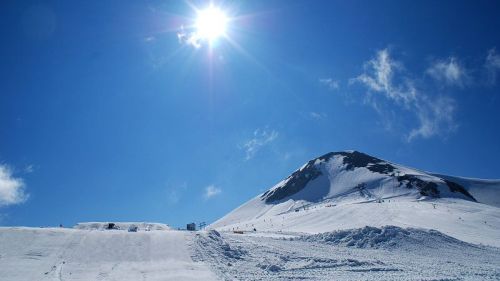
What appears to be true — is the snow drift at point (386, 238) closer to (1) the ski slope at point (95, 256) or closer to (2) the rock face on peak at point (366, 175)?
(1) the ski slope at point (95, 256)

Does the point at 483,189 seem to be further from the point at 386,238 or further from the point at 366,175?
the point at 386,238

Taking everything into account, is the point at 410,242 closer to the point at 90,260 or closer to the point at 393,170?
the point at 90,260

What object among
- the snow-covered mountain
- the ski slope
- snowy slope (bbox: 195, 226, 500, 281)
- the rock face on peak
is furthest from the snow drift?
the rock face on peak

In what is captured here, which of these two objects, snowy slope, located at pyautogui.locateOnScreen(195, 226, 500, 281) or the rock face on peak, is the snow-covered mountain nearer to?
the rock face on peak

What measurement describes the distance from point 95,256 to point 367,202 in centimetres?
7791

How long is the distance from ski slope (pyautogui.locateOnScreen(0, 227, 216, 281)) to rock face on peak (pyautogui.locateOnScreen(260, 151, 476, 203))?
83.0 m

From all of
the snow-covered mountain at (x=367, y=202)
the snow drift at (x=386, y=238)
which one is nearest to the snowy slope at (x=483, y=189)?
the snow-covered mountain at (x=367, y=202)

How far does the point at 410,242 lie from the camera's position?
3584cm

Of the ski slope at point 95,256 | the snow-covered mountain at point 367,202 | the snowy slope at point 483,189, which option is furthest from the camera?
the snowy slope at point 483,189

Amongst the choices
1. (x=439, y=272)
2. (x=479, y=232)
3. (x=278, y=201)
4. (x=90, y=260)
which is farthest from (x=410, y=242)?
(x=278, y=201)

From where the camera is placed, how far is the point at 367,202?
98438 millimetres

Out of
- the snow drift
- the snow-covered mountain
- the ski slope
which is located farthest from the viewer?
the snow-covered mountain

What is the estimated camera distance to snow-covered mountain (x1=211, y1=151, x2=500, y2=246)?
202ft

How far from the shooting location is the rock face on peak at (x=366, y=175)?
111238mm
